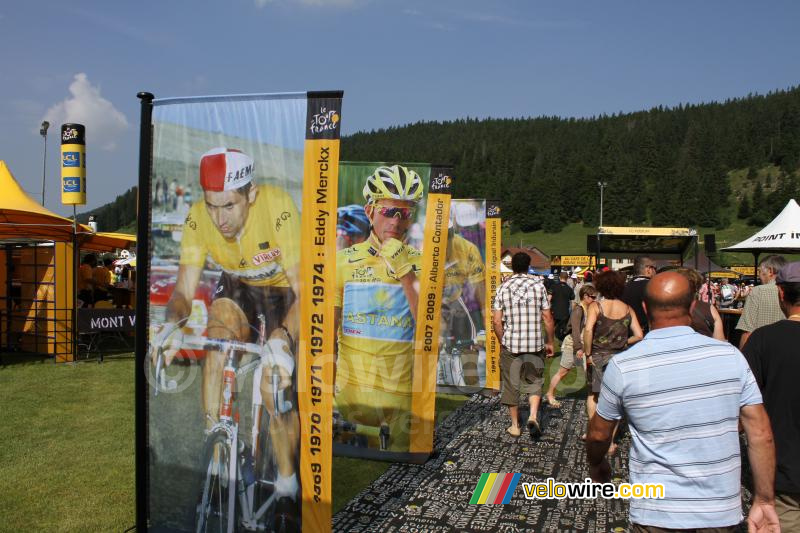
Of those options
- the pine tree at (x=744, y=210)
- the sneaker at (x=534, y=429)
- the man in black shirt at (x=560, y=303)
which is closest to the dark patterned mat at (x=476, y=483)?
the sneaker at (x=534, y=429)

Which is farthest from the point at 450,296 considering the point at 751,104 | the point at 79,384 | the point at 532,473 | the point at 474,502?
the point at 751,104

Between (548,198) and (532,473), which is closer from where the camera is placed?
(532,473)

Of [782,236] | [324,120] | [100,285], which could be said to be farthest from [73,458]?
[782,236]

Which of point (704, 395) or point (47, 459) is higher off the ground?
point (704, 395)

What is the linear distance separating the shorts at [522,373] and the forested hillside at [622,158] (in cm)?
10827

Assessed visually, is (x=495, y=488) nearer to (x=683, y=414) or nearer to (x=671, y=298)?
(x=683, y=414)

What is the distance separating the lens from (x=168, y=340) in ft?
12.6

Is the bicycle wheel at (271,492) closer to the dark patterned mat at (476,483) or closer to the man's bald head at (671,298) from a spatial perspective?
the dark patterned mat at (476,483)

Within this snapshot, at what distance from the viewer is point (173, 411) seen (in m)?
3.86

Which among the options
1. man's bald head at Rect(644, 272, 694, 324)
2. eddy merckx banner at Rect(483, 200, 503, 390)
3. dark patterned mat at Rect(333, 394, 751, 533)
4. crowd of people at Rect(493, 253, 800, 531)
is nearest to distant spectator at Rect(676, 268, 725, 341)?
dark patterned mat at Rect(333, 394, 751, 533)

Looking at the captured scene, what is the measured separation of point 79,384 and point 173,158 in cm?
748

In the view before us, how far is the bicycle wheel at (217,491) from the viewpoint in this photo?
147 inches

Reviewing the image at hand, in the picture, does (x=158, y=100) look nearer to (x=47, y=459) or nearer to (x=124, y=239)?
(x=47, y=459)

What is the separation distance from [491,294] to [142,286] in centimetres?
735
